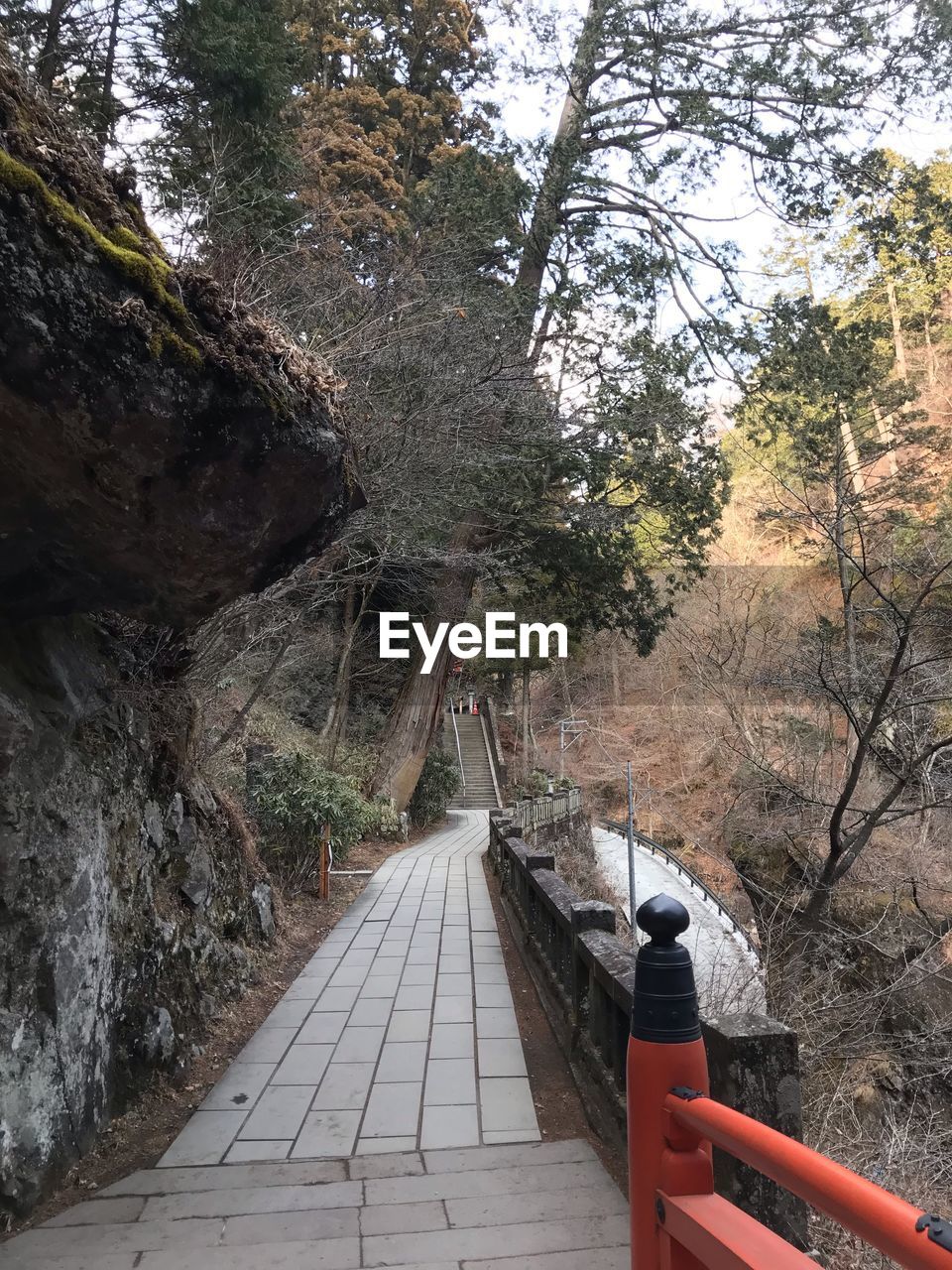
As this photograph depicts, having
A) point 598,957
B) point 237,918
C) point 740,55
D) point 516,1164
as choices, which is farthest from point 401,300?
point 740,55

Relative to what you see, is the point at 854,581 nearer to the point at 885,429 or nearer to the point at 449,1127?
the point at 885,429

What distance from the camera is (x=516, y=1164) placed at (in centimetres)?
321

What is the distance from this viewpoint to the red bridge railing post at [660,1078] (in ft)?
4.81

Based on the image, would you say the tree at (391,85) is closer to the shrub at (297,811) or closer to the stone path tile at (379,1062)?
the shrub at (297,811)

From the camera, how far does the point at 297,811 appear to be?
333 inches

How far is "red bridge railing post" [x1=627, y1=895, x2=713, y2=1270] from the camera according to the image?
146 centimetres

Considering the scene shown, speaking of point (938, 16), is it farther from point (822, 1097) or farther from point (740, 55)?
point (822, 1097)

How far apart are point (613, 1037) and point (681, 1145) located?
2096 mm

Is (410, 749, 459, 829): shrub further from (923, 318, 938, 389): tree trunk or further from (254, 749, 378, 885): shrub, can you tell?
(923, 318, 938, 389): tree trunk

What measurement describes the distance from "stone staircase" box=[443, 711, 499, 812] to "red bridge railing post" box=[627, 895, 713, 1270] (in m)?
24.2

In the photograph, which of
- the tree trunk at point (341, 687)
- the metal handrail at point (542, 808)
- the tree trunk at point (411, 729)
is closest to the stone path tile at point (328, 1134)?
the metal handrail at point (542, 808)

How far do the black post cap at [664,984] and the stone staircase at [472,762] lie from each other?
24265mm

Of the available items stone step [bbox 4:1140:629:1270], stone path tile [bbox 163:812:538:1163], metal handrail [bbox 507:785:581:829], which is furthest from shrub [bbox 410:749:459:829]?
stone step [bbox 4:1140:629:1270]

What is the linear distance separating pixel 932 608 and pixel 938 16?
307 inches
